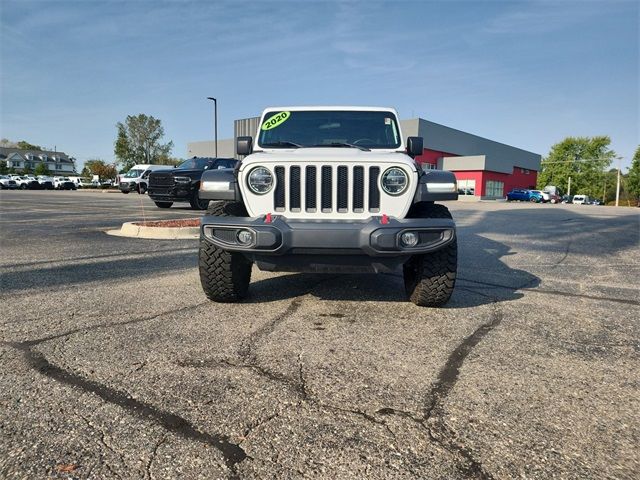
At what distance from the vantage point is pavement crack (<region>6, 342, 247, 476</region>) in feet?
6.19

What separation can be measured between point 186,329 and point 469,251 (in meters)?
5.78

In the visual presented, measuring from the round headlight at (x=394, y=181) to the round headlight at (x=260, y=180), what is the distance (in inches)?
37.4

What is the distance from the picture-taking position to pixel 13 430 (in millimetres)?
2002

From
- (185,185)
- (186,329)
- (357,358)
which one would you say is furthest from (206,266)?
(185,185)

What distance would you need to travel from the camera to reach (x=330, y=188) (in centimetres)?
372

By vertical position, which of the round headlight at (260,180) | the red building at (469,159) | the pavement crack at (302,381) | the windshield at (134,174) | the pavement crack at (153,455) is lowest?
the pavement crack at (153,455)

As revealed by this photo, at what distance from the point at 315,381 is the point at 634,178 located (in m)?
93.9

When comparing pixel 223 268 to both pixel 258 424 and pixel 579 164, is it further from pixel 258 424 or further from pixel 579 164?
pixel 579 164

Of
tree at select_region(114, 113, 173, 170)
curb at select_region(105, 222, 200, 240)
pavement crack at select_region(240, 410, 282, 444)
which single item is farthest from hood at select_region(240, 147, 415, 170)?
tree at select_region(114, 113, 173, 170)

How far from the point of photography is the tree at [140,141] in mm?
75500

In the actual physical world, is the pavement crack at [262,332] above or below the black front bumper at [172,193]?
below

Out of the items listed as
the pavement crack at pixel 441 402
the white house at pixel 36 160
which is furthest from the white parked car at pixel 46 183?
the white house at pixel 36 160

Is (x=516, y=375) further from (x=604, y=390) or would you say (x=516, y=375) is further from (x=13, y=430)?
(x=13, y=430)

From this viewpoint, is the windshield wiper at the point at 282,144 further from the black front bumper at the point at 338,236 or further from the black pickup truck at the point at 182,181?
the black pickup truck at the point at 182,181
